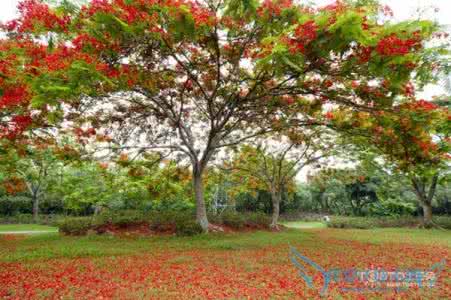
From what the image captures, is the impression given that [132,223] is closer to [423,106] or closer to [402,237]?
[423,106]

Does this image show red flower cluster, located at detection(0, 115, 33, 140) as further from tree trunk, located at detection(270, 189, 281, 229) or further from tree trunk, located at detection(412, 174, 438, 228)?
tree trunk, located at detection(412, 174, 438, 228)

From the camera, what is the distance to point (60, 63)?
7.23 metres

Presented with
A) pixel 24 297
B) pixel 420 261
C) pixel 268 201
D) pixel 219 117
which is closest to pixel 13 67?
pixel 24 297

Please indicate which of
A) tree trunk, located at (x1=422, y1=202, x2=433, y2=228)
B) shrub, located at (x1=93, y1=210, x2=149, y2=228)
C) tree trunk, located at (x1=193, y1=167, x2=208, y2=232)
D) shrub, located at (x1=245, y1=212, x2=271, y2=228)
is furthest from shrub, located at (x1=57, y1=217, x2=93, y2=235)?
tree trunk, located at (x1=422, y1=202, x2=433, y2=228)

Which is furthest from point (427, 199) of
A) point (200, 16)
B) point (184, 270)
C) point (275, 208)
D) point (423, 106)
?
point (200, 16)

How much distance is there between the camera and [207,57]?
10.9 meters

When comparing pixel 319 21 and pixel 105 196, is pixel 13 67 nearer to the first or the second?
pixel 319 21

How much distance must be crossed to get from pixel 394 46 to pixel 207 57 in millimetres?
5984

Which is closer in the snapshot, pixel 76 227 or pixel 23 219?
pixel 76 227

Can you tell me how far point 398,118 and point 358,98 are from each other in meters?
1.30

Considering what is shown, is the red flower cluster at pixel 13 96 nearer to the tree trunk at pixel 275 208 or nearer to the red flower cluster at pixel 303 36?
the red flower cluster at pixel 303 36

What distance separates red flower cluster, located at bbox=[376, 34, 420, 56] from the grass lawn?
4625 millimetres

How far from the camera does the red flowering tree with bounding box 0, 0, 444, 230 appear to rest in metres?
6.76

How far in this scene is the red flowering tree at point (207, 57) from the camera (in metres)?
6.76
